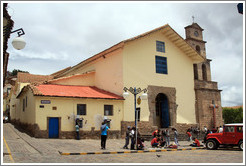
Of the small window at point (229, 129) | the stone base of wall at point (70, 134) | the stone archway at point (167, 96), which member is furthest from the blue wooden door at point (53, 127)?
the small window at point (229, 129)

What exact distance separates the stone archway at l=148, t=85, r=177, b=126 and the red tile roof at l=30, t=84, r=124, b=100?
3.17 metres

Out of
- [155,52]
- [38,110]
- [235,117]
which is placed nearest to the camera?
[38,110]

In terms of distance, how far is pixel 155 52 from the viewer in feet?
82.2

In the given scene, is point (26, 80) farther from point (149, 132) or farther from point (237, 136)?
point (237, 136)

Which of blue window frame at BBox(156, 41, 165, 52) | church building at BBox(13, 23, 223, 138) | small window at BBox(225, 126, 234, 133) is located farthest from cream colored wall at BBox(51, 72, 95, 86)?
small window at BBox(225, 126, 234, 133)

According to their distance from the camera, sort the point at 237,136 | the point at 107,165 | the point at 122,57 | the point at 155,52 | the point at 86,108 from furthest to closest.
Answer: the point at 155,52 < the point at 122,57 < the point at 86,108 < the point at 237,136 < the point at 107,165

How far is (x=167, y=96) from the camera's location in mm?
25172

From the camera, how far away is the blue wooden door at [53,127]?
63.6 ft

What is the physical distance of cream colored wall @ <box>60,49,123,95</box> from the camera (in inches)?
912

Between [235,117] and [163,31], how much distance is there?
42.4 metres

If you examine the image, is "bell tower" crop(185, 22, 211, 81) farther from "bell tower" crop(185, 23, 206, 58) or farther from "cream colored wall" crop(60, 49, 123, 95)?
"cream colored wall" crop(60, 49, 123, 95)

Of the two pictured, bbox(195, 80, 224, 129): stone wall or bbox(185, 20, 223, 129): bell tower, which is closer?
bbox(195, 80, 224, 129): stone wall

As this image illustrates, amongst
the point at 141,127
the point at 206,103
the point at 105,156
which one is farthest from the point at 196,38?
the point at 105,156

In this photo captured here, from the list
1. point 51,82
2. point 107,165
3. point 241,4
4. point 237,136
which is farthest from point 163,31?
point 107,165
